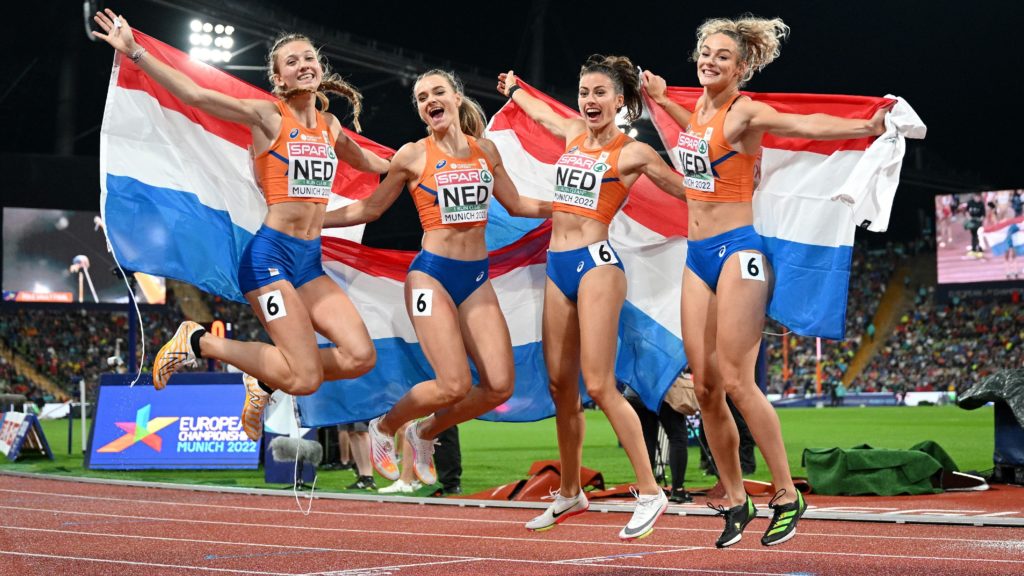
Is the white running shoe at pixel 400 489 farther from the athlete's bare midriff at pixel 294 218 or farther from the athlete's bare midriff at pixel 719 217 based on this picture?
the athlete's bare midriff at pixel 719 217

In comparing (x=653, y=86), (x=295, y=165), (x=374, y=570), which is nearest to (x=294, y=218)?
(x=295, y=165)

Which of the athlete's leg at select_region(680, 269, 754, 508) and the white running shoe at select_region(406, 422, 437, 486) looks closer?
the athlete's leg at select_region(680, 269, 754, 508)

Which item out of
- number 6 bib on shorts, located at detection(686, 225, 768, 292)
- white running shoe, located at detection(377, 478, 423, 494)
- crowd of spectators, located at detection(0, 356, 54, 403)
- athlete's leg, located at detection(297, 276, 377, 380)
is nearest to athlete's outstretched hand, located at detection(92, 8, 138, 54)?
athlete's leg, located at detection(297, 276, 377, 380)

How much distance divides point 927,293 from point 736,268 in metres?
44.1

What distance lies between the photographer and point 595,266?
6551 mm

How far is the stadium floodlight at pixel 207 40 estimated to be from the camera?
1088 inches

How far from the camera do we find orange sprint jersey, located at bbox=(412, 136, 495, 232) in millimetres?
6777

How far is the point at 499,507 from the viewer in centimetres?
1041

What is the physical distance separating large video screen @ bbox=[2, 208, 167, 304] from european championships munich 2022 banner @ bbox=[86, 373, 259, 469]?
15.9 meters

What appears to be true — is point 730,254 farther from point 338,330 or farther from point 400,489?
point 400,489

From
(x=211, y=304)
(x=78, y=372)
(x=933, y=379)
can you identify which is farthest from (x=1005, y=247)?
(x=78, y=372)

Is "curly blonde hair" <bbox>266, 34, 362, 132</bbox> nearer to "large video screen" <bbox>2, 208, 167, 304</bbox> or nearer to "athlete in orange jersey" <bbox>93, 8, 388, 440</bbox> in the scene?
"athlete in orange jersey" <bbox>93, 8, 388, 440</bbox>

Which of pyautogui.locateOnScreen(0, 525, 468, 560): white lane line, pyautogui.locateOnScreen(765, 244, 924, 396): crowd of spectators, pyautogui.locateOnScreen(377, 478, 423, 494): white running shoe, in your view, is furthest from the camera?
pyautogui.locateOnScreen(765, 244, 924, 396): crowd of spectators

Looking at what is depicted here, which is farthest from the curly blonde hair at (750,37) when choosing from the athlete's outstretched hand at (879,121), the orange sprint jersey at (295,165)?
the orange sprint jersey at (295,165)
